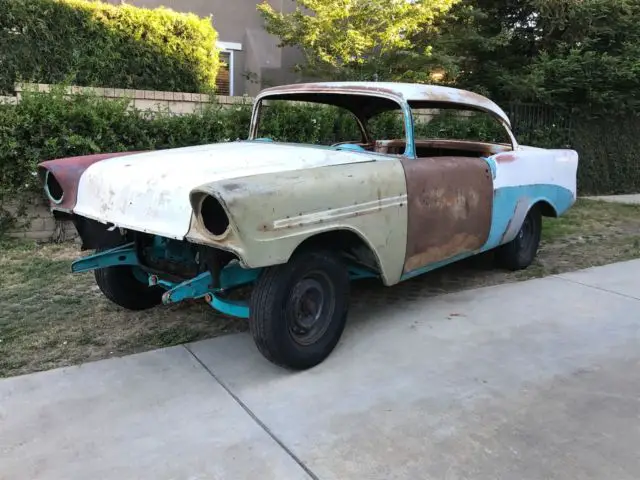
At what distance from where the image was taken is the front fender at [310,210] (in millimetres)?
2758

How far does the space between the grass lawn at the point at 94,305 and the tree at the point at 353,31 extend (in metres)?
4.47

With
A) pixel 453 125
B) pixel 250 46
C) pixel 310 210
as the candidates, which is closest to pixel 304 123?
pixel 453 125

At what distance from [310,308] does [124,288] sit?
1.61m

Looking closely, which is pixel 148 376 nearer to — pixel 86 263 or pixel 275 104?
pixel 86 263

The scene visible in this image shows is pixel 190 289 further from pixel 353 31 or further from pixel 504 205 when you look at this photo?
pixel 353 31

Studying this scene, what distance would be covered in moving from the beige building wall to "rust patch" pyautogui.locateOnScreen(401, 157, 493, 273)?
7.48 metres

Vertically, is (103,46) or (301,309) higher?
(103,46)

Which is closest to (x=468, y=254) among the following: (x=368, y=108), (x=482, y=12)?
(x=368, y=108)

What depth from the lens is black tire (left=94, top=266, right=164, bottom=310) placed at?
4125 mm

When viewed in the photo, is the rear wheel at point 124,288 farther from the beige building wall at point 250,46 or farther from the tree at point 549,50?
the beige building wall at point 250,46

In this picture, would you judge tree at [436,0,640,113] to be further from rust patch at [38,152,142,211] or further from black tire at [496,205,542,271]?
rust patch at [38,152,142,211]

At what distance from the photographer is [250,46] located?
11492mm

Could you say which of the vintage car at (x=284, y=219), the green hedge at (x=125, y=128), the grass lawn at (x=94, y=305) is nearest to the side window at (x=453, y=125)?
the green hedge at (x=125, y=128)

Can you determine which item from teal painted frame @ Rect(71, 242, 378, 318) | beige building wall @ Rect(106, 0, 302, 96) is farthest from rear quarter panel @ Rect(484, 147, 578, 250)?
beige building wall @ Rect(106, 0, 302, 96)
